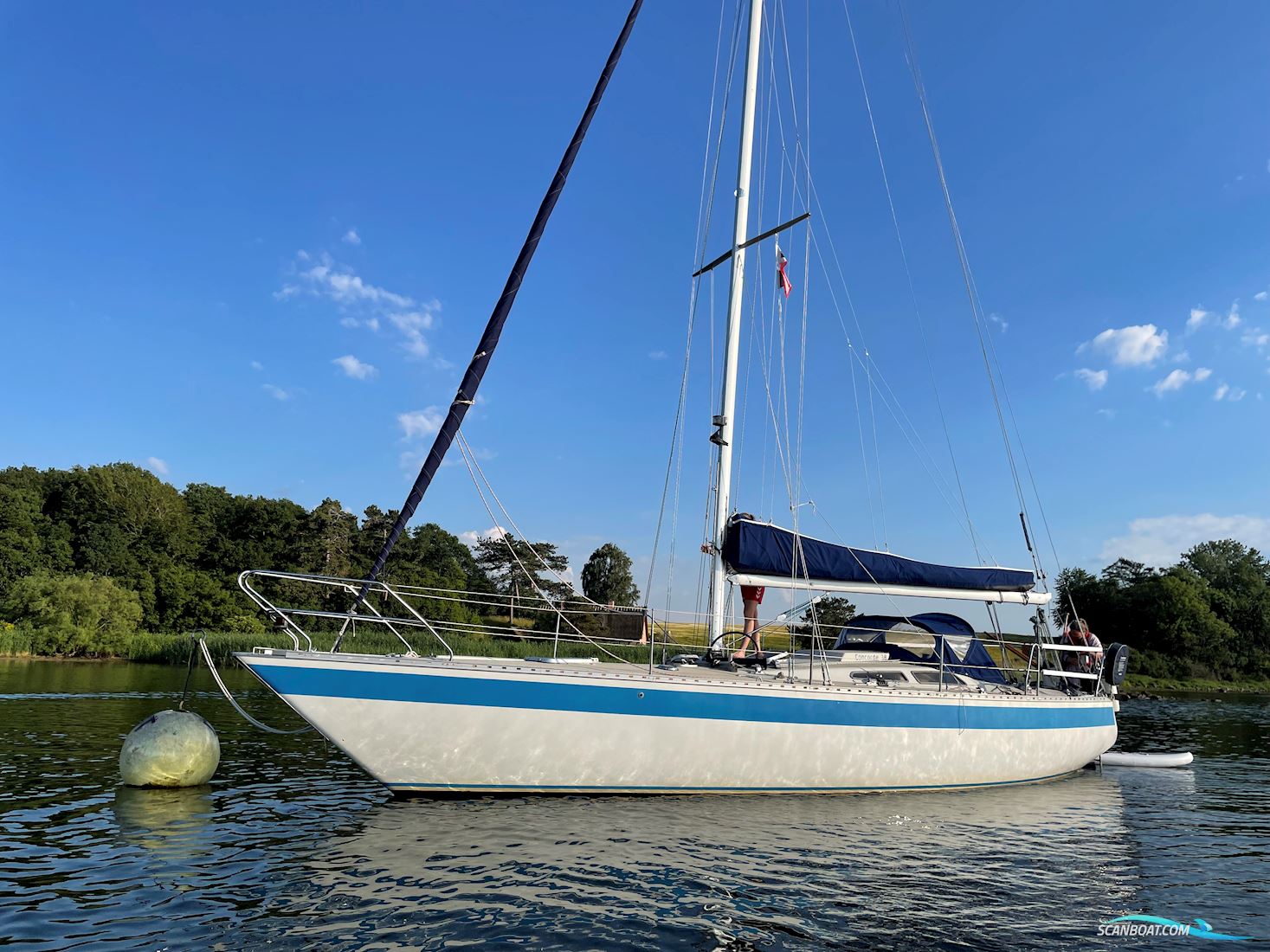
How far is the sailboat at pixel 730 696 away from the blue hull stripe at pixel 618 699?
0.02m

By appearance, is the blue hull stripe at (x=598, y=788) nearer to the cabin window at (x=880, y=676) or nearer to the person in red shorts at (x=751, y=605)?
the cabin window at (x=880, y=676)

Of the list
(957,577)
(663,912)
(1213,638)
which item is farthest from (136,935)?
(1213,638)

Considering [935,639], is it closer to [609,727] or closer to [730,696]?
[730,696]

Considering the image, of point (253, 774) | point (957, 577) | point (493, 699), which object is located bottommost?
point (253, 774)

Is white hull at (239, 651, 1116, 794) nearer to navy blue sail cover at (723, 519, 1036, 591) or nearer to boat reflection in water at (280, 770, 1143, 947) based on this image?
boat reflection in water at (280, 770, 1143, 947)

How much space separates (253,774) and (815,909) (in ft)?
27.9

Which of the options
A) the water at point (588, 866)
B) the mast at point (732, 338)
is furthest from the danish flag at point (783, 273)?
the water at point (588, 866)

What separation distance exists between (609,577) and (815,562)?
65206mm

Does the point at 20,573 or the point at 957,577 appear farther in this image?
the point at 20,573

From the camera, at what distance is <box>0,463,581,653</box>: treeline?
43.8 m

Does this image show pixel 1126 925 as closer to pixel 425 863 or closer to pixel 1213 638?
pixel 425 863

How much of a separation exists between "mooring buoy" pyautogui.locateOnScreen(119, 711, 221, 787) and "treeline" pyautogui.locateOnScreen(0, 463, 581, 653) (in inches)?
1369

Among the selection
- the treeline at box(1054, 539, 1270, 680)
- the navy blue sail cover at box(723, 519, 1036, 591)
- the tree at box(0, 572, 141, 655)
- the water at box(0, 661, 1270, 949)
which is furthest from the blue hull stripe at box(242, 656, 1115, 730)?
the treeline at box(1054, 539, 1270, 680)

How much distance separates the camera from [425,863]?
6.93 m
